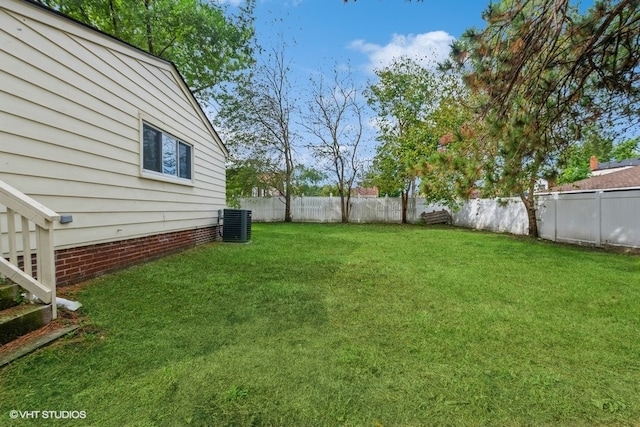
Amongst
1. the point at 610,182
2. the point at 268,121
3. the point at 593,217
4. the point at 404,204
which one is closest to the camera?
the point at 593,217

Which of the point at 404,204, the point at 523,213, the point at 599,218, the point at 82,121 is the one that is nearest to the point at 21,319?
the point at 82,121

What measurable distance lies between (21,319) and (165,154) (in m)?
4.07

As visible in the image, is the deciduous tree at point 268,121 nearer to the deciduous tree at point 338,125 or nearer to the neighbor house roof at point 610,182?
the deciduous tree at point 338,125

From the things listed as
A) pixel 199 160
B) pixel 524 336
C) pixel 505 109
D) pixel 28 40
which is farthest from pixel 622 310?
pixel 199 160

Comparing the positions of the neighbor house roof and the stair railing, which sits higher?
the neighbor house roof

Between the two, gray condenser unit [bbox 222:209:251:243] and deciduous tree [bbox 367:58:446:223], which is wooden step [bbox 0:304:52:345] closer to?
gray condenser unit [bbox 222:209:251:243]

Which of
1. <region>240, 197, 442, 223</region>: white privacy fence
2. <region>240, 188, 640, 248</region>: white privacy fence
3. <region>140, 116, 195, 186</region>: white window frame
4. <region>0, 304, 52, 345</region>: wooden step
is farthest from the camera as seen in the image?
<region>240, 197, 442, 223</region>: white privacy fence

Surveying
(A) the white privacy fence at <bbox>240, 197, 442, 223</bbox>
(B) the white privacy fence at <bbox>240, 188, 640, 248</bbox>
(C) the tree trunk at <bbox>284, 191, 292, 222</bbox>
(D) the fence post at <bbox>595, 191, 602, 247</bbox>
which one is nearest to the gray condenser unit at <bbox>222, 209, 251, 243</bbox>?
(B) the white privacy fence at <bbox>240, 188, 640, 248</bbox>

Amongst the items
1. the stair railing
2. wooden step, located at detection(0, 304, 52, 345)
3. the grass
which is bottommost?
the grass

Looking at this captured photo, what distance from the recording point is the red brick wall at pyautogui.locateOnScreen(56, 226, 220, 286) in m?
3.61

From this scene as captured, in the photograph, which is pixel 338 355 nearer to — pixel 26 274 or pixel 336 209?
pixel 26 274

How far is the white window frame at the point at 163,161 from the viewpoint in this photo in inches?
200

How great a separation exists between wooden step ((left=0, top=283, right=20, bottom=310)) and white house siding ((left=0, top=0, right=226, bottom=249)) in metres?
1.10

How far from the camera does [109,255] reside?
4.32 meters
